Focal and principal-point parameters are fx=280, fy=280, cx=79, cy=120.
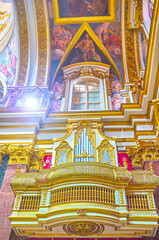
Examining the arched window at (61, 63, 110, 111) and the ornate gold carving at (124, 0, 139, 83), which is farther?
the ornate gold carving at (124, 0, 139, 83)

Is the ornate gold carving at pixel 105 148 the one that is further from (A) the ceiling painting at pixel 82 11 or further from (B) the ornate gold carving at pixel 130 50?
(A) the ceiling painting at pixel 82 11

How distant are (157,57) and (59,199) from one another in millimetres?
4881

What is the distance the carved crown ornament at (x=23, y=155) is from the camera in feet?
28.8

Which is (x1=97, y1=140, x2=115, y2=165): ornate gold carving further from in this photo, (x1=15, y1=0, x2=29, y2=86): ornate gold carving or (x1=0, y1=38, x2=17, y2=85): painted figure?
(x1=0, y1=38, x2=17, y2=85): painted figure

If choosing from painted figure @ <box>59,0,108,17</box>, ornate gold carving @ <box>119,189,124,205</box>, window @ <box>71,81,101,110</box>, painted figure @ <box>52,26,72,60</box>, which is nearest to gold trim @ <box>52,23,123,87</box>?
painted figure @ <box>52,26,72,60</box>

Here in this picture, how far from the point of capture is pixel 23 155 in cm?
884

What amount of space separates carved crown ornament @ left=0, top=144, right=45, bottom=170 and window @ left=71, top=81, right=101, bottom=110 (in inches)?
132

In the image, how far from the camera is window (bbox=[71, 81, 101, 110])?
38.9 feet

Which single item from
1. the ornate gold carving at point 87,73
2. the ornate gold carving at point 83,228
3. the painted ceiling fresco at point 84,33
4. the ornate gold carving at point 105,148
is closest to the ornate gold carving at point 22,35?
the painted ceiling fresco at point 84,33

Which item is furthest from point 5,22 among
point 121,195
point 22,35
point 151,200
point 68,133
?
point 151,200

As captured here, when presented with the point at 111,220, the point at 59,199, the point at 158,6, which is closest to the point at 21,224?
the point at 59,199

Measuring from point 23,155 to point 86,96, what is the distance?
178 inches

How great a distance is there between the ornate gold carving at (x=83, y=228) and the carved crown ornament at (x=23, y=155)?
7.86 feet

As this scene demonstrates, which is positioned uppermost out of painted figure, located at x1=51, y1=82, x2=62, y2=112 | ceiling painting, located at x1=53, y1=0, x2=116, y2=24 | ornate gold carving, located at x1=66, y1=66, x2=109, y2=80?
ceiling painting, located at x1=53, y1=0, x2=116, y2=24
